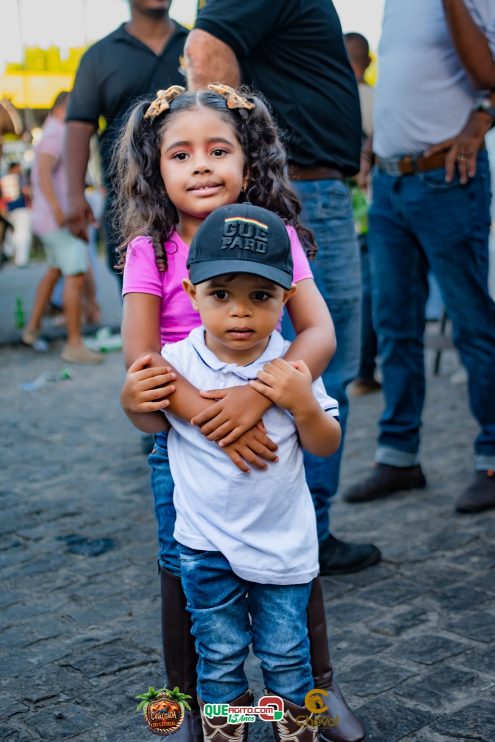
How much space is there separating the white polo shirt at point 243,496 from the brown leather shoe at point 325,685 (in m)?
0.26

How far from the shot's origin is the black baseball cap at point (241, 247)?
7.07ft

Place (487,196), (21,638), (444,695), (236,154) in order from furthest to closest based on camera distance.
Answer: (487,196)
(21,638)
(444,695)
(236,154)

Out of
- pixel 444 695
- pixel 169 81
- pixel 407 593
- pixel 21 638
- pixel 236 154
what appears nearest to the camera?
pixel 236 154

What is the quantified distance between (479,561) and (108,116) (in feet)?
10.2

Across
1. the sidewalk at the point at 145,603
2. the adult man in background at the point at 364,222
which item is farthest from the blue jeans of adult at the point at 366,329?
the sidewalk at the point at 145,603

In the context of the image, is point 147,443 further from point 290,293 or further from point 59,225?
point 59,225

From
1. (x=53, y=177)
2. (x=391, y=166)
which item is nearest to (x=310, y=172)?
(x=391, y=166)

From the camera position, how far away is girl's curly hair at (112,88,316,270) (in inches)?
99.0

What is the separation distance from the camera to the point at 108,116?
5.46 metres

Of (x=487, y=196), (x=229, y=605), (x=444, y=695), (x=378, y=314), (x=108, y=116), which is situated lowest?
(x=444, y=695)

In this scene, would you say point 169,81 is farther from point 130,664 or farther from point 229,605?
point 229,605

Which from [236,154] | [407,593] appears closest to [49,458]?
[407,593]

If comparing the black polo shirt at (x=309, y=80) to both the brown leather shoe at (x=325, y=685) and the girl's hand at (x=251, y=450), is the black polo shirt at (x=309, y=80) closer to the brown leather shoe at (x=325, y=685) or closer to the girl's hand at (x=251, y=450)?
the girl's hand at (x=251, y=450)

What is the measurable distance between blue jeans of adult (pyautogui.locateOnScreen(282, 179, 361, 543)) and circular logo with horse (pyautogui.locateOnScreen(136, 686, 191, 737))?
1.15 m
